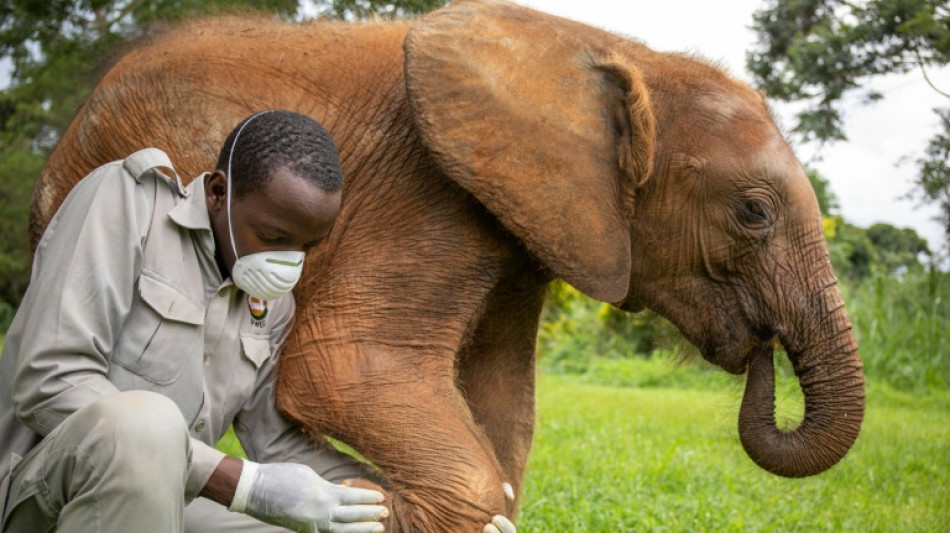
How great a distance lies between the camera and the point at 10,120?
18.3 meters

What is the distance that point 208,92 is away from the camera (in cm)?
423

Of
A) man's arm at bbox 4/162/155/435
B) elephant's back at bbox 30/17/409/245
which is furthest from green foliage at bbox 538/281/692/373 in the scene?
man's arm at bbox 4/162/155/435

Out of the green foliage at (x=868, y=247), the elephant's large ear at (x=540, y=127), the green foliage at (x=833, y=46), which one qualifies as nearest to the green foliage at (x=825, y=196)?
the green foliage at (x=868, y=247)

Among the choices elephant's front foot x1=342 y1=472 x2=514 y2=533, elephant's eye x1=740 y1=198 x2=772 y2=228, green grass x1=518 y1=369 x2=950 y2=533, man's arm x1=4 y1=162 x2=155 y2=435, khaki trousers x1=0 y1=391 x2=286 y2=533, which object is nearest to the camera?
khaki trousers x1=0 y1=391 x2=286 y2=533

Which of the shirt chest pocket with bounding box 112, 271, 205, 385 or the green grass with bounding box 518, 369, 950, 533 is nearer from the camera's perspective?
the shirt chest pocket with bounding box 112, 271, 205, 385

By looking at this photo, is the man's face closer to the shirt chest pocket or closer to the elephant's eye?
the shirt chest pocket

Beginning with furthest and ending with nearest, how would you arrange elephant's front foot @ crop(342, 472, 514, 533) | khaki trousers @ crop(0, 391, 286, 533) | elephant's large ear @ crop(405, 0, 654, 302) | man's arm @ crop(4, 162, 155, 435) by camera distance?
elephant's large ear @ crop(405, 0, 654, 302) → elephant's front foot @ crop(342, 472, 514, 533) → man's arm @ crop(4, 162, 155, 435) → khaki trousers @ crop(0, 391, 286, 533)

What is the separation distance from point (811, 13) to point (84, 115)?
1000 cm

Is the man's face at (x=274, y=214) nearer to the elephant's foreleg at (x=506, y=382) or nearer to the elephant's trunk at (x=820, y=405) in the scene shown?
the elephant's foreleg at (x=506, y=382)

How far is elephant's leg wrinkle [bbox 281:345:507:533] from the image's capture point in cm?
380

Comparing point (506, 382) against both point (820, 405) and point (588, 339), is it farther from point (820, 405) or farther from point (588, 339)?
point (588, 339)

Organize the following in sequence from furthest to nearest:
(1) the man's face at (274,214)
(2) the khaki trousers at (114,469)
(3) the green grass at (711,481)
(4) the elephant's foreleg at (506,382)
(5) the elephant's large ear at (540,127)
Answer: (3) the green grass at (711,481) < (4) the elephant's foreleg at (506,382) < (5) the elephant's large ear at (540,127) < (1) the man's face at (274,214) < (2) the khaki trousers at (114,469)

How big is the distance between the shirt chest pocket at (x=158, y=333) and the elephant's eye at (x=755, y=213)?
7.28ft

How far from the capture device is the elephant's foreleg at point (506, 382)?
4840mm
